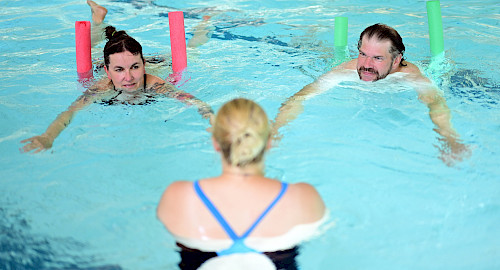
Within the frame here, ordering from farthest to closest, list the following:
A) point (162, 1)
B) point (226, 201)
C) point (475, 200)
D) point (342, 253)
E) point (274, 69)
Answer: point (162, 1), point (274, 69), point (475, 200), point (342, 253), point (226, 201)

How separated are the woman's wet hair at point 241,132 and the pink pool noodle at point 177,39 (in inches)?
134

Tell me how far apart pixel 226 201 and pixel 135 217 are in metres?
1.10

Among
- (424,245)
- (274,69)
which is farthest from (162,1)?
(424,245)

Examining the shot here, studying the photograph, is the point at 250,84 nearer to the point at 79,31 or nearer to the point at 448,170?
the point at 79,31

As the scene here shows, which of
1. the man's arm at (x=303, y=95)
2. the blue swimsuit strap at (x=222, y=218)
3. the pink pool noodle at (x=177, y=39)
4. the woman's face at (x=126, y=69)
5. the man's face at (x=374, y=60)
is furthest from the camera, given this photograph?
the pink pool noodle at (x=177, y=39)

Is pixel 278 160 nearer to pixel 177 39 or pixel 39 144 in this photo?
pixel 39 144

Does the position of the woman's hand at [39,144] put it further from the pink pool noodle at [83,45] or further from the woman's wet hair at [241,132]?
the woman's wet hair at [241,132]

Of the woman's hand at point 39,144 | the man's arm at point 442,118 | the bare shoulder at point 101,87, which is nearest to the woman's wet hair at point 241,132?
the man's arm at point 442,118

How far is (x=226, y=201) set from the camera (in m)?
2.20

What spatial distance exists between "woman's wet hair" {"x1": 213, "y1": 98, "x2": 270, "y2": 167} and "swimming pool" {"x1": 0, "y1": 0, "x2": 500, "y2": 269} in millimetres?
831

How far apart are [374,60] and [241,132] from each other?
3.07 m

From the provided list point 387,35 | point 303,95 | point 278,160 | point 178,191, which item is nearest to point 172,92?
point 303,95

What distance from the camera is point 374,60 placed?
4.76 m

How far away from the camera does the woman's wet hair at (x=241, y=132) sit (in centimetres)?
205
